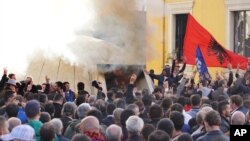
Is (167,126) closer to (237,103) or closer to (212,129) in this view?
(212,129)

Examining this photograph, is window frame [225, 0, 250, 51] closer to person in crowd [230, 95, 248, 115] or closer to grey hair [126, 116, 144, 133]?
person in crowd [230, 95, 248, 115]

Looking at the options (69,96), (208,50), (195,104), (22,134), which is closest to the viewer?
(22,134)

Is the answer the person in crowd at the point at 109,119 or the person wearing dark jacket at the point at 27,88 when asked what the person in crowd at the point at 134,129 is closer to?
the person in crowd at the point at 109,119

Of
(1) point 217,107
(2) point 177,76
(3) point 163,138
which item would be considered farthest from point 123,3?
(3) point 163,138

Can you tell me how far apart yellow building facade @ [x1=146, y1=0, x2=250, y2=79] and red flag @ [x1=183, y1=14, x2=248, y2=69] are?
5866 mm

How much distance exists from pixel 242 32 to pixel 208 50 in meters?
6.76

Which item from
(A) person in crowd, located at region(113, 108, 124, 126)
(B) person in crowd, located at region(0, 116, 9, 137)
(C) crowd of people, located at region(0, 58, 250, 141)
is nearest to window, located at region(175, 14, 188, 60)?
(C) crowd of people, located at region(0, 58, 250, 141)

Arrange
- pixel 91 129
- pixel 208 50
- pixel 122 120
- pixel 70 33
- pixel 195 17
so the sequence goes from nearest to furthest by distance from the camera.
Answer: pixel 91 129 < pixel 122 120 < pixel 208 50 < pixel 70 33 < pixel 195 17

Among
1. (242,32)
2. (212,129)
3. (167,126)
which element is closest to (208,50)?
(242,32)

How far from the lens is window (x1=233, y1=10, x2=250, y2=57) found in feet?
76.9

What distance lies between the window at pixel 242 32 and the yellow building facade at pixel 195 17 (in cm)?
13

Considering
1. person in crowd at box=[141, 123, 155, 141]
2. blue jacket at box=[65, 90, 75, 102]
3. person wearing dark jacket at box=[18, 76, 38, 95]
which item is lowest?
person in crowd at box=[141, 123, 155, 141]

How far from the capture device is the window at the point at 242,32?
76.9 ft

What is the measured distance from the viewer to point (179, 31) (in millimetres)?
26516
